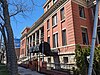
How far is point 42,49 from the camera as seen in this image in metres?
22.6

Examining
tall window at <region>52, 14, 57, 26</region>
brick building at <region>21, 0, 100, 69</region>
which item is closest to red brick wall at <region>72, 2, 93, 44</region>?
brick building at <region>21, 0, 100, 69</region>

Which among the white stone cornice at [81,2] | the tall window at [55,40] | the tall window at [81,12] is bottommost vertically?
the tall window at [55,40]

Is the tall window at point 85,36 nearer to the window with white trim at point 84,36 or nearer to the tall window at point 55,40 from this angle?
the window with white trim at point 84,36

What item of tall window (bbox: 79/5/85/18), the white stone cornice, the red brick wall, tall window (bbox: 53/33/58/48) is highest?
the white stone cornice

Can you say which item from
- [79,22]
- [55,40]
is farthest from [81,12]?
[55,40]

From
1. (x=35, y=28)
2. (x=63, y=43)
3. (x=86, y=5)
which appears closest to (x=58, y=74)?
(x=63, y=43)

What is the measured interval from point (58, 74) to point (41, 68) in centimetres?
622

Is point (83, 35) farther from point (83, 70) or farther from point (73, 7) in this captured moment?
point (83, 70)

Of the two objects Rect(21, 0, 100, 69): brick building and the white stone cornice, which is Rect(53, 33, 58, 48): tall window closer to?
Rect(21, 0, 100, 69): brick building

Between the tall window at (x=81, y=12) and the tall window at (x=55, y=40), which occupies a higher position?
the tall window at (x=81, y=12)

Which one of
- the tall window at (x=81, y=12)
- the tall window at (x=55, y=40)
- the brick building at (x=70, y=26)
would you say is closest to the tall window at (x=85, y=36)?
the brick building at (x=70, y=26)

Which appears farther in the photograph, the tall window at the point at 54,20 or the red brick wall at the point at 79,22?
the tall window at the point at 54,20

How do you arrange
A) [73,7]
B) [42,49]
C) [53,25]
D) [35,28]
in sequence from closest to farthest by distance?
[73,7]
[42,49]
[53,25]
[35,28]

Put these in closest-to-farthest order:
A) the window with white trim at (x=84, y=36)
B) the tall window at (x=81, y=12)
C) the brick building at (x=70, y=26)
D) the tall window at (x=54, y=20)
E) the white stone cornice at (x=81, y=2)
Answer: the brick building at (x=70, y=26) < the window with white trim at (x=84, y=36) < the white stone cornice at (x=81, y=2) < the tall window at (x=81, y=12) < the tall window at (x=54, y=20)
